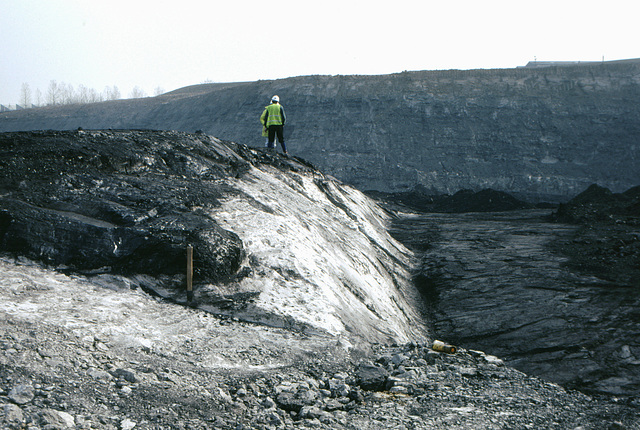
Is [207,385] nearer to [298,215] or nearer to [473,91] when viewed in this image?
[298,215]

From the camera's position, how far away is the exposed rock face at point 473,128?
26828mm

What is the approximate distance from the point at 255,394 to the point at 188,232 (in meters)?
2.53

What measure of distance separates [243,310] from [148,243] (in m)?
1.37

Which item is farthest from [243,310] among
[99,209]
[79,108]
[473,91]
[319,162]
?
[79,108]

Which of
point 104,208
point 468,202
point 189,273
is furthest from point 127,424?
point 468,202

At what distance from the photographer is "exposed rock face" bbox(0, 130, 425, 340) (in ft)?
19.1

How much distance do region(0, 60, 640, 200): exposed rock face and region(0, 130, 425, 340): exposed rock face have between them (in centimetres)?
1880

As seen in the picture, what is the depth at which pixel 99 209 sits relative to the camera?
6.47 m

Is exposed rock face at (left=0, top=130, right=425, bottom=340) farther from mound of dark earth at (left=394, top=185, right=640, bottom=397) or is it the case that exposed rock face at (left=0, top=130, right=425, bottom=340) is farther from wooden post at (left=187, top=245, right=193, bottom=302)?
mound of dark earth at (left=394, top=185, right=640, bottom=397)

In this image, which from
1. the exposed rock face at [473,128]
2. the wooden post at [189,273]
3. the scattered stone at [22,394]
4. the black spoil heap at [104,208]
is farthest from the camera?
the exposed rock face at [473,128]

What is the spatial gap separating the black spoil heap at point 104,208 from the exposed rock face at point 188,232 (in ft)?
0.05

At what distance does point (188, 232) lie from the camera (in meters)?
6.28

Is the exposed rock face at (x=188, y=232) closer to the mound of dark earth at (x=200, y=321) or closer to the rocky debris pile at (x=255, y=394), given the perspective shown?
the mound of dark earth at (x=200, y=321)

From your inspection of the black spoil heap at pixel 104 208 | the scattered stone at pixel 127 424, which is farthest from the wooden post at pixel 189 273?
the scattered stone at pixel 127 424
